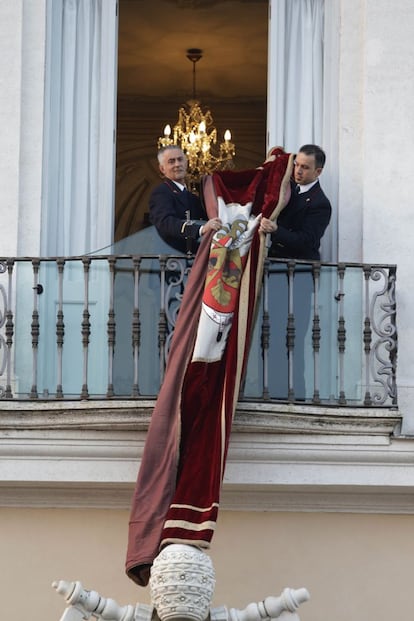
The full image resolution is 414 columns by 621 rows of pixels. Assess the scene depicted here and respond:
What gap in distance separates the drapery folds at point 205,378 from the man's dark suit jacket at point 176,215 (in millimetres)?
139

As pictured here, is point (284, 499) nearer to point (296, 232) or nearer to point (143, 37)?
point (296, 232)

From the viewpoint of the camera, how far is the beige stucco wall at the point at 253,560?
41.6 ft

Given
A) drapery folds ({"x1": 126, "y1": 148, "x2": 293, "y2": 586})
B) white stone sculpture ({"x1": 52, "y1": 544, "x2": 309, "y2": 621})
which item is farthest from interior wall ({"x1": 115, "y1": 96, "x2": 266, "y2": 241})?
white stone sculpture ({"x1": 52, "y1": 544, "x2": 309, "y2": 621})

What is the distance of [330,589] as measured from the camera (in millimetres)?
12703

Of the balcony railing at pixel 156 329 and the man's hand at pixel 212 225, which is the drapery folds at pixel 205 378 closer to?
the man's hand at pixel 212 225

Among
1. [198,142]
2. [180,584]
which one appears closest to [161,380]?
[180,584]

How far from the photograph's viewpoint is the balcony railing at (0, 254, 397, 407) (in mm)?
12805

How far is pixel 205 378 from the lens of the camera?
485 inches

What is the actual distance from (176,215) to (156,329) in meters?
0.68

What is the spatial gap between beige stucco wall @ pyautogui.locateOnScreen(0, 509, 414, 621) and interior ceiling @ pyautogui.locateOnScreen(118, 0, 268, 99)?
5646mm

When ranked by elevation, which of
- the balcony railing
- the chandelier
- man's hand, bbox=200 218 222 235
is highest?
the chandelier

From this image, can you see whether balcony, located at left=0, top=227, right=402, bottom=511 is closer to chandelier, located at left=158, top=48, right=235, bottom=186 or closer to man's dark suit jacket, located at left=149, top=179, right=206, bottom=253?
man's dark suit jacket, located at left=149, top=179, right=206, bottom=253

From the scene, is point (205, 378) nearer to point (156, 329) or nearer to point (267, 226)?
point (156, 329)

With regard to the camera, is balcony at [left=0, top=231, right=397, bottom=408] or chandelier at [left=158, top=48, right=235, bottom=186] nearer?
balcony at [left=0, top=231, right=397, bottom=408]
